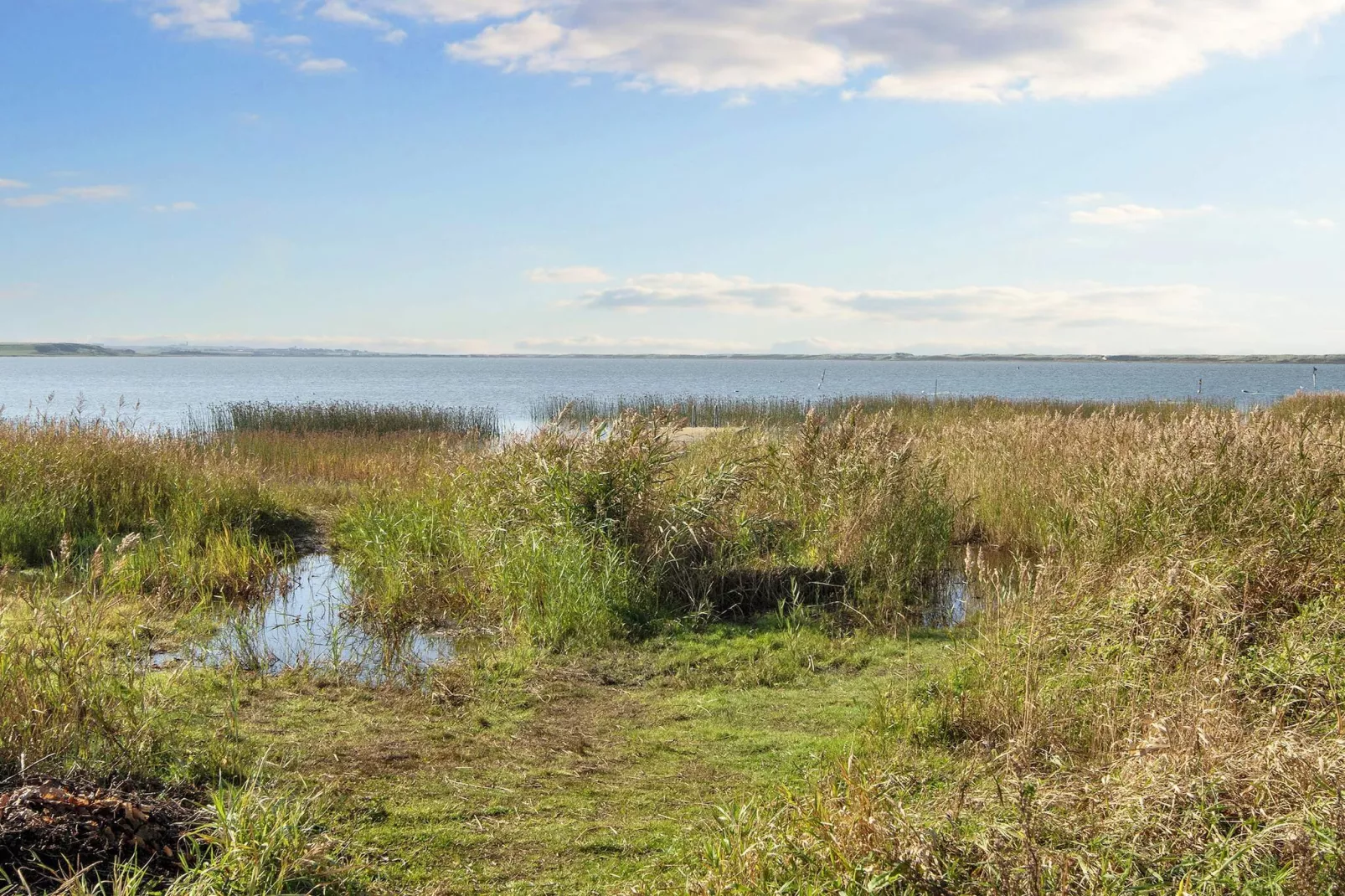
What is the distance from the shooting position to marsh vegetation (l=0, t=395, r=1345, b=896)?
3.21 meters

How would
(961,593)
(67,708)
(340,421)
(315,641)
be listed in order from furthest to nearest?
(340,421) → (961,593) → (315,641) → (67,708)

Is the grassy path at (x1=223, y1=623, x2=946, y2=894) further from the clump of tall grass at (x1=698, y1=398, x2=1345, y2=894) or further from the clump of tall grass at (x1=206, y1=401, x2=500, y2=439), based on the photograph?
the clump of tall grass at (x1=206, y1=401, x2=500, y2=439)

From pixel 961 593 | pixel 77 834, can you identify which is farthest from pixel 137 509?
pixel 961 593

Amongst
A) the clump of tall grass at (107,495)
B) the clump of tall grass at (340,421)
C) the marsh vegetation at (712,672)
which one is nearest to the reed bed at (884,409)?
the clump of tall grass at (340,421)

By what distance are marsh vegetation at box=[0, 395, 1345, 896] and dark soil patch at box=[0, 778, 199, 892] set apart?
1.4 inches

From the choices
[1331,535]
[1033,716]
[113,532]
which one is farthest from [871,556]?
[113,532]

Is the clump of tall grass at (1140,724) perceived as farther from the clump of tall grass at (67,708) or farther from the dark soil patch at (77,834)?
the clump of tall grass at (67,708)

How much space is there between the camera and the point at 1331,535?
618 cm

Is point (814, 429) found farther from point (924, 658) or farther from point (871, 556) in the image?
point (924, 658)

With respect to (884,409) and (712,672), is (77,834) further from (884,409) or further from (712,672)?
(884,409)

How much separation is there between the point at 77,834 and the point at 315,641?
432 cm

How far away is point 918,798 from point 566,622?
3715 millimetres

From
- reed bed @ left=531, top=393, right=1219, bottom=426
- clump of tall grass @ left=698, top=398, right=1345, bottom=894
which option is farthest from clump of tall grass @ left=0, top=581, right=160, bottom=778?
reed bed @ left=531, top=393, right=1219, bottom=426

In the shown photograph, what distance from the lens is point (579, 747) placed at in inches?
202
